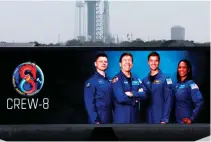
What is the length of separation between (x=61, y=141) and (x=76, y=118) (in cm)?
125

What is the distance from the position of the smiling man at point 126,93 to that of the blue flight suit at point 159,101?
0.16 meters

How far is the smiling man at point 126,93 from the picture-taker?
9.46m

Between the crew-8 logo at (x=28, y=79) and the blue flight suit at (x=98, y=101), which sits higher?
the crew-8 logo at (x=28, y=79)

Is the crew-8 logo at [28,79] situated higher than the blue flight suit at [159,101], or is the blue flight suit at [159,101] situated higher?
the crew-8 logo at [28,79]

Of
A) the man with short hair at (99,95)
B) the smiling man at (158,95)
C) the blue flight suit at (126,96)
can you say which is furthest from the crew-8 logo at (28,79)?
the smiling man at (158,95)

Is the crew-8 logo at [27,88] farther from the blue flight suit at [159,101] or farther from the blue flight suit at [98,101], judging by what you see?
the blue flight suit at [159,101]

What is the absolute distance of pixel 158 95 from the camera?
31.2 feet

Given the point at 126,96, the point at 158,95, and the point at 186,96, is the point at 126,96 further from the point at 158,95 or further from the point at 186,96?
the point at 186,96

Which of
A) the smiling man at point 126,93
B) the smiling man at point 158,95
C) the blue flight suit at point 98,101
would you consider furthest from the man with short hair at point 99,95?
the smiling man at point 158,95

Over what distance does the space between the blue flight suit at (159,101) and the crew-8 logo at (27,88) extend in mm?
1972

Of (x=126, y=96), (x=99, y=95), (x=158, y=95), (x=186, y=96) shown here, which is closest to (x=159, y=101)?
(x=158, y=95)

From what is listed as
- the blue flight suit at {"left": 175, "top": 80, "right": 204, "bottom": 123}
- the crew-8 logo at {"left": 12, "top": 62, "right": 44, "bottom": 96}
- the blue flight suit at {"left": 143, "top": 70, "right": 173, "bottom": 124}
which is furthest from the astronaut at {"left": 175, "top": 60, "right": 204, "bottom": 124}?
the crew-8 logo at {"left": 12, "top": 62, "right": 44, "bottom": 96}

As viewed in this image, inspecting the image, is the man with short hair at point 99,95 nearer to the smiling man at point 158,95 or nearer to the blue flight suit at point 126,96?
the blue flight suit at point 126,96

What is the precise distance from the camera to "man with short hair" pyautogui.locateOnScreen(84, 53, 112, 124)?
9445mm
